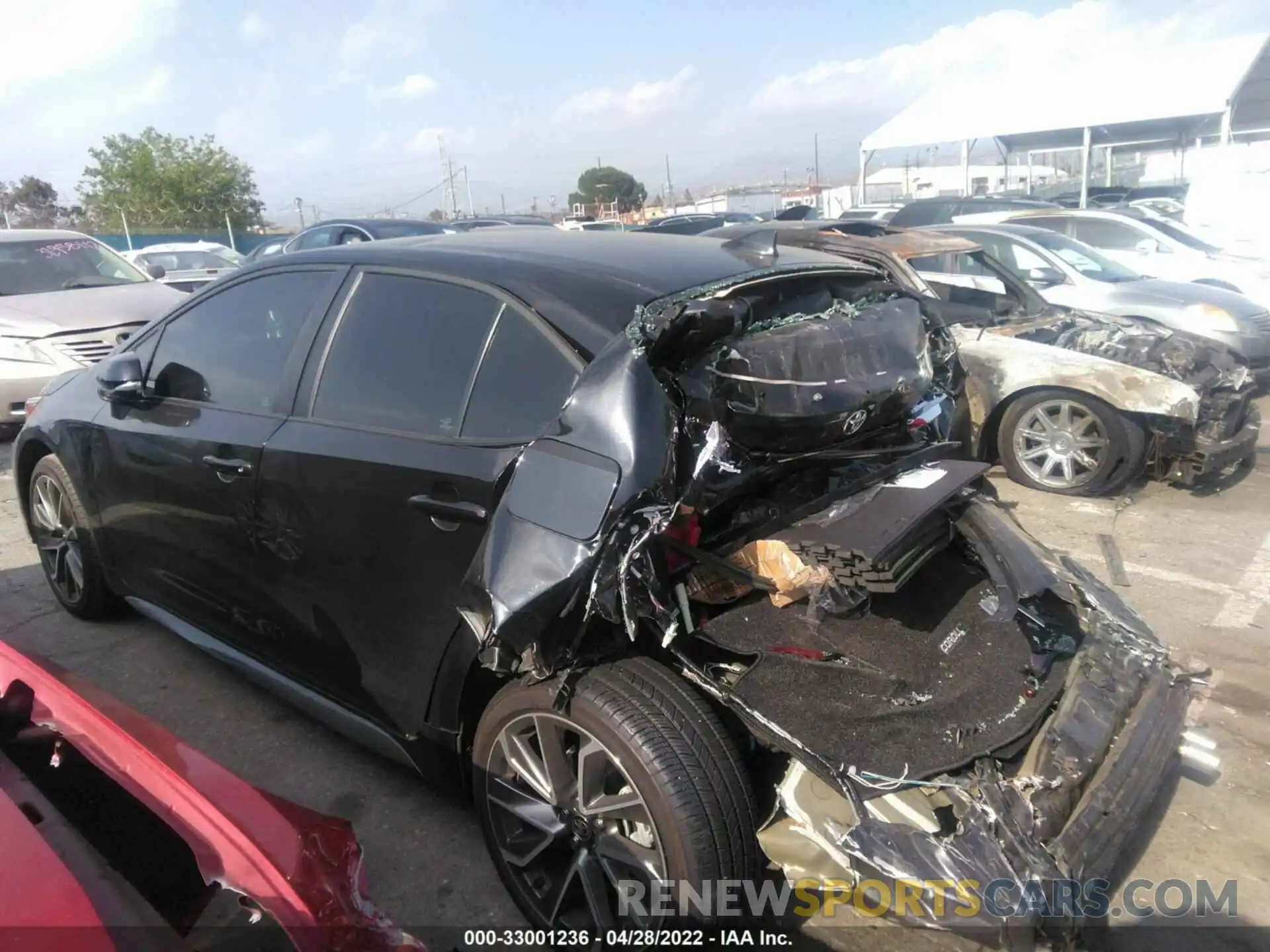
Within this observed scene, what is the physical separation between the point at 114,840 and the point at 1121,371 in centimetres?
551

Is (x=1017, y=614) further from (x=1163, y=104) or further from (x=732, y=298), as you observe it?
(x=1163, y=104)

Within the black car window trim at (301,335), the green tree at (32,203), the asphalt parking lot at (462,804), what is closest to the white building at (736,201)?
the green tree at (32,203)

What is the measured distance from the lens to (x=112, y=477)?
3.56m

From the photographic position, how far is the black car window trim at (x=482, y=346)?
236cm

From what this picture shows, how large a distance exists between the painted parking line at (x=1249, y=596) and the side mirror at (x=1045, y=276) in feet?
12.9

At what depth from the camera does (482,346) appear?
2514mm

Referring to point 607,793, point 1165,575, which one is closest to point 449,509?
Answer: point 607,793

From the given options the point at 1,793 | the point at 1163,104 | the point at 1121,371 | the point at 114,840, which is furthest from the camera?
the point at 1163,104

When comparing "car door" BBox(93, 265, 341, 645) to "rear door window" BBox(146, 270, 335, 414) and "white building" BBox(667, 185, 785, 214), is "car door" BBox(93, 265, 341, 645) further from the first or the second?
"white building" BBox(667, 185, 785, 214)

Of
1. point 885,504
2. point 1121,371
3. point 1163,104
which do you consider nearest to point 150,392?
point 885,504

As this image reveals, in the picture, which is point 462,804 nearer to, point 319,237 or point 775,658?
point 775,658

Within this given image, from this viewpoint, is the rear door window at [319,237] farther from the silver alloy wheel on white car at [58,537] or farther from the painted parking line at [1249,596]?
the painted parking line at [1249,596]

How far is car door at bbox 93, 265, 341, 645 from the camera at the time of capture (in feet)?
9.63

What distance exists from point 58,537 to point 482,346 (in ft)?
9.39
